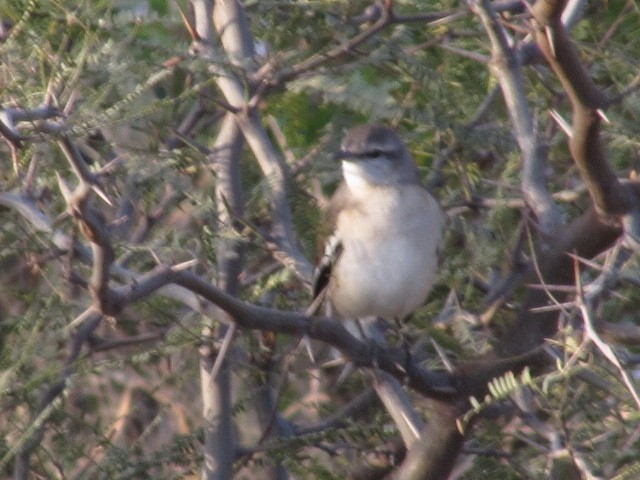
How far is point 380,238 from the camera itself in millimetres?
5047

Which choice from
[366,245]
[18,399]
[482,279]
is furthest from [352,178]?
[18,399]

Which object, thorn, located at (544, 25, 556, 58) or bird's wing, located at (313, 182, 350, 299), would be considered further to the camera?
bird's wing, located at (313, 182, 350, 299)

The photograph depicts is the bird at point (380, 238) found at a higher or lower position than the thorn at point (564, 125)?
lower

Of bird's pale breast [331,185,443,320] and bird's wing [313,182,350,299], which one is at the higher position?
bird's wing [313,182,350,299]

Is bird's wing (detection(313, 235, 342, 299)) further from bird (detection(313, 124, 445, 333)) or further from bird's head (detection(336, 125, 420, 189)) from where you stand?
bird's head (detection(336, 125, 420, 189))

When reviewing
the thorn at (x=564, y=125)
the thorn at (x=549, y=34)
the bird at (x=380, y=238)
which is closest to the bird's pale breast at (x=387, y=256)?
the bird at (x=380, y=238)

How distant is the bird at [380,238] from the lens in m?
4.95

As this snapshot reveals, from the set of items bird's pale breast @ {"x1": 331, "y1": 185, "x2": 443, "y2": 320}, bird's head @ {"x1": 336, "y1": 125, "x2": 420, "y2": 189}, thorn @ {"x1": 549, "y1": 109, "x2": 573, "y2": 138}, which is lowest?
bird's pale breast @ {"x1": 331, "y1": 185, "x2": 443, "y2": 320}

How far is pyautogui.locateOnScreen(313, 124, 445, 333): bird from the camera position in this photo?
495 centimetres

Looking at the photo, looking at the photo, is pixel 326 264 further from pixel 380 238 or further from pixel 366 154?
pixel 366 154

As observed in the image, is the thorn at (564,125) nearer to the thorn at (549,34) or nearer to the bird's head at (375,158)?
the thorn at (549,34)

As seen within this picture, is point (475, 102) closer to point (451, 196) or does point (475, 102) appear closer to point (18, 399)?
point (451, 196)

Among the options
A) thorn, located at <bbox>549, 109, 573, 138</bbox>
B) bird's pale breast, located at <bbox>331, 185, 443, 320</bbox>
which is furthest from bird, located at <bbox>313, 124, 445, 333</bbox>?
thorn, located at <bbox>549, 109, 573, 138</bbox>

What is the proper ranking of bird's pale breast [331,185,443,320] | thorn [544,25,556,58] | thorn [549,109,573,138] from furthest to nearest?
bird's pale breast [331,185,443,320] < thorn [549,109,573,138] < thorn [544,25,556,58]
